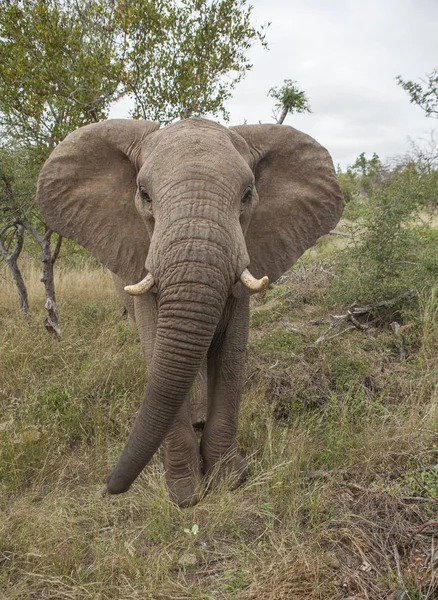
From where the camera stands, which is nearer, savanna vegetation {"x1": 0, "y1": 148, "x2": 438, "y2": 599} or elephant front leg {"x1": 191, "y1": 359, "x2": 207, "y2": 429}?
savanna vegetation {"x1": 0, "y1": 148, "x2": 438, "y2": 599}

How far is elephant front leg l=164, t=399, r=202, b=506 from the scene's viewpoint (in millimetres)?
3420

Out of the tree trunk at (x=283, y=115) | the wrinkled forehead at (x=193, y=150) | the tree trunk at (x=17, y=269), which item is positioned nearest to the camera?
the wrinkled forehead at (x=193, y=150)

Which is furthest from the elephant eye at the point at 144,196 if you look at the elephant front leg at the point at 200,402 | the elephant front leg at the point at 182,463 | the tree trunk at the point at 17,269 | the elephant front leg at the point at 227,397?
the tree trunk at the point at 17,269

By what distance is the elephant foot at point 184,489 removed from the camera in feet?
11.2

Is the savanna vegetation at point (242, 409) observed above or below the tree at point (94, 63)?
below

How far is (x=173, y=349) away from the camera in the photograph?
8.49 ft

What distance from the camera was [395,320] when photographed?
6.06 meters

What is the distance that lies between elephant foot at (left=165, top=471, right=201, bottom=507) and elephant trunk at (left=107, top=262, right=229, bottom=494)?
0.79m

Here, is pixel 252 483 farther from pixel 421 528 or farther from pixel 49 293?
pixel 49 293

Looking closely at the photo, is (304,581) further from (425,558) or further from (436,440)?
(436,440)

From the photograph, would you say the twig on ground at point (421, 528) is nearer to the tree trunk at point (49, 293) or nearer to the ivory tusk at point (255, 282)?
the ivory tusk at point (255, 282)

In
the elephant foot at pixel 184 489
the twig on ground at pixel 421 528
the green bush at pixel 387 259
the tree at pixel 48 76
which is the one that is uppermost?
the tree at pixel 48 76

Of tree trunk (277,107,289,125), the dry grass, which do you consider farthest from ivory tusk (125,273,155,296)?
tree trunk (277,107,289,125)

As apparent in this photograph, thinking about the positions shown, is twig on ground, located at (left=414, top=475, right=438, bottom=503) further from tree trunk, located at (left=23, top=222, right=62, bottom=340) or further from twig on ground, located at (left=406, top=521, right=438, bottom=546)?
tree trunk, located at (left=23, top=222, right=62, bottom=340)
